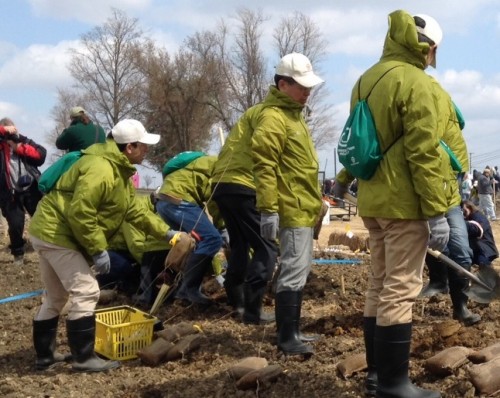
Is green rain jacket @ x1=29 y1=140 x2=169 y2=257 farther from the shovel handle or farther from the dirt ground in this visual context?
the shovel handle

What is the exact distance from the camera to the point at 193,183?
738cm

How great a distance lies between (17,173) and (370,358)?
6819 millimetres

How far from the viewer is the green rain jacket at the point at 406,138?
3818 millimetres

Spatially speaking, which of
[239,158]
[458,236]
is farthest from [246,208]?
[458,236]

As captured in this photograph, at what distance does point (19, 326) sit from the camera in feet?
23.2

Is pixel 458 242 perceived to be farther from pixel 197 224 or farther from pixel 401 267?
pixel 401 267

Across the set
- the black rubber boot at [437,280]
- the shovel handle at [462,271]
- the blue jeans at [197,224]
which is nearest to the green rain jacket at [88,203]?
the blue jeans at [197,224]

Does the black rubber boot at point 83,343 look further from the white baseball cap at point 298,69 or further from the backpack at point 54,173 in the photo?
the white baseball cap at point 298,69

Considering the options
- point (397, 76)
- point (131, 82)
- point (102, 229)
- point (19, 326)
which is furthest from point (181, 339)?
point (131, 82)

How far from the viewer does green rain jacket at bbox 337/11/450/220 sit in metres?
3.82

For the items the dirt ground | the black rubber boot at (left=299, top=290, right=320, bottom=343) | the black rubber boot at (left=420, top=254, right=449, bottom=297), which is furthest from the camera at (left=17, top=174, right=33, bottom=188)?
the black rubber boot at (left=299, top=290, right=320, bottom=343)

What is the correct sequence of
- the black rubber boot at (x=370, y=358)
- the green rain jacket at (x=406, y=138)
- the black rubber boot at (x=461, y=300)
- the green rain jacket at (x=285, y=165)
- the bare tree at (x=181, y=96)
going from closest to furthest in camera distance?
the green rain jacket at (x=406, y=138), the black rubber boot at (x=370, y=358), the green rain jacket at (x=285, y=165), the black rubber boot at (x=461, y=300), the bare tree at (x=181, y=96)

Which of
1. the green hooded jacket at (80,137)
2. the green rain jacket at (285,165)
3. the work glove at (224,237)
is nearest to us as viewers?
the green rain jacket at (285,165)

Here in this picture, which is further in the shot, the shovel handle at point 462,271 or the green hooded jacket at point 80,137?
the green hooded jacket at point 80,137
